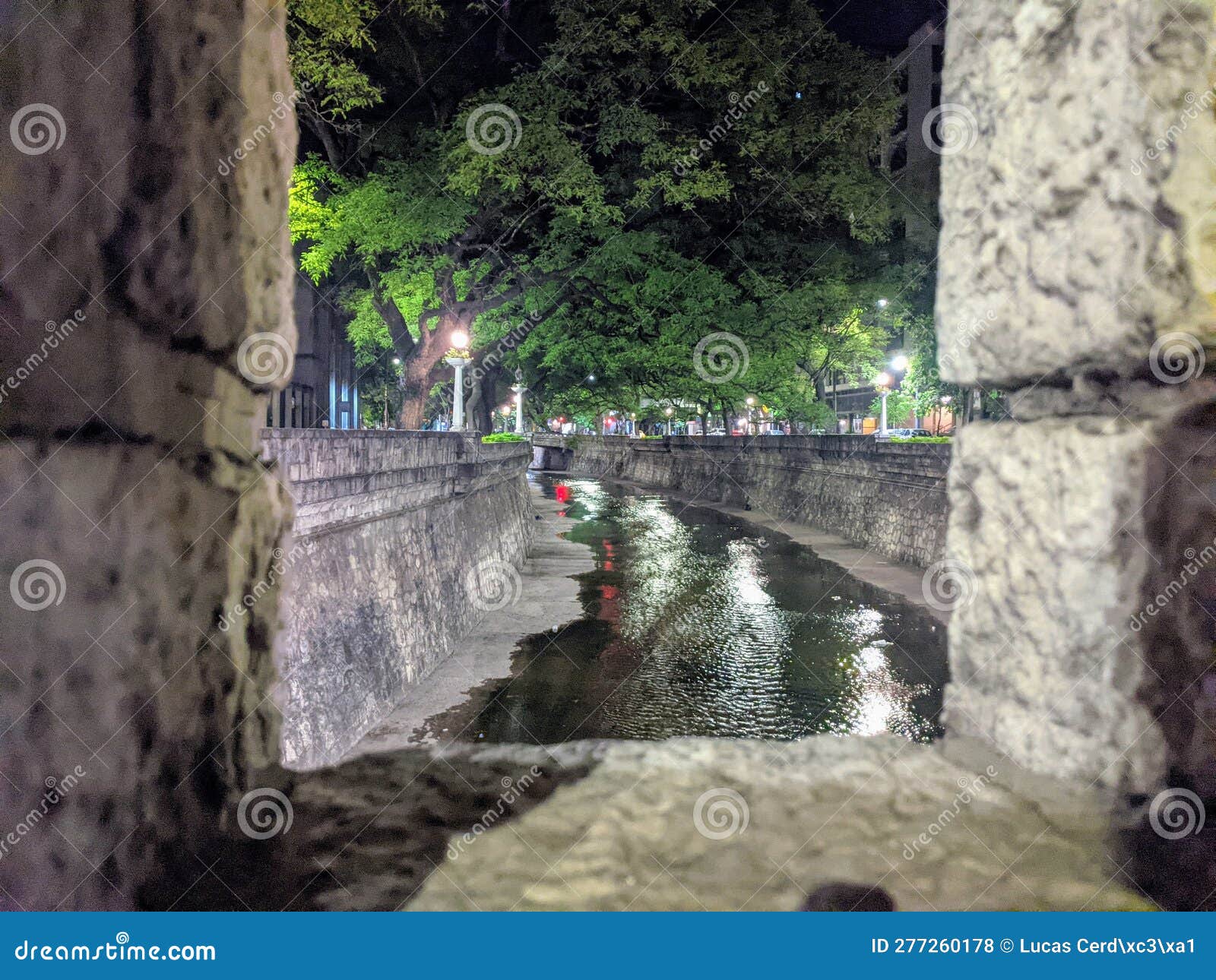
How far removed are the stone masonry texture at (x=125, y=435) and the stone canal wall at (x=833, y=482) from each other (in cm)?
967

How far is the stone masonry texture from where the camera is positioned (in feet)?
7.36

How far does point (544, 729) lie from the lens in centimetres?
675

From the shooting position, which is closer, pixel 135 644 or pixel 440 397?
pixel 135 644

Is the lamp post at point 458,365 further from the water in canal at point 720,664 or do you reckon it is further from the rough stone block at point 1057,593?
the rough stone block at point 1057,593

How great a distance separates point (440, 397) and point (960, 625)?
130 feet

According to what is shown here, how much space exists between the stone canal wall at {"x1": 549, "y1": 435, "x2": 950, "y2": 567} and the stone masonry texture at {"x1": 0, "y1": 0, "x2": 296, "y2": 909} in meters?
9.67

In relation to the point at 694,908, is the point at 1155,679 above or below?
above

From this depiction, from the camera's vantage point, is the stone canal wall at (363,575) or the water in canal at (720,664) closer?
the stone canal wall at (363,575)

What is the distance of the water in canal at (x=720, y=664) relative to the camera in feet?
22.5

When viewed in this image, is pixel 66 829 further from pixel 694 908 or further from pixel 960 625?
pixel 960 625

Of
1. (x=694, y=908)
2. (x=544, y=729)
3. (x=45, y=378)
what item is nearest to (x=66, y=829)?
(x=45, y=378)

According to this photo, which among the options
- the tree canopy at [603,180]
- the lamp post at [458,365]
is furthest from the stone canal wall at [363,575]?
the tree canopy at [603,180]

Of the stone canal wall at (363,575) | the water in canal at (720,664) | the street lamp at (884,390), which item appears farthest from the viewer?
the street lamp at (884,390)

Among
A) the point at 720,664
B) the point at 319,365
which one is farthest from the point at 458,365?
the point at 319,365
